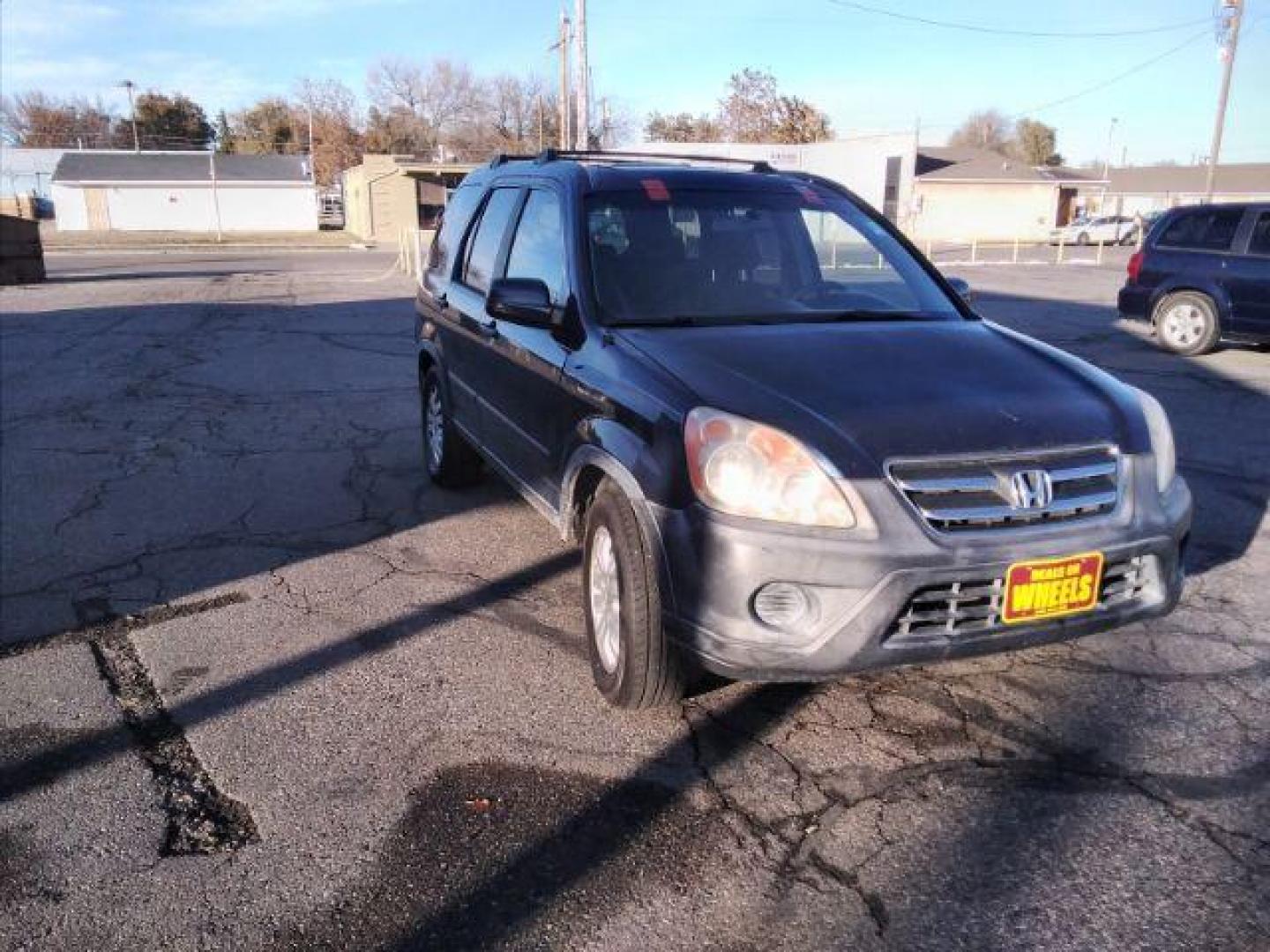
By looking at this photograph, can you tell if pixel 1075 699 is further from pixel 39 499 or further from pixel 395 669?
pixel 39 499

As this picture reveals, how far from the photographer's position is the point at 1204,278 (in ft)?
37.2

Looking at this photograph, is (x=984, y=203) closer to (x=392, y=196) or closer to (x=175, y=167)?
(x=392, y=196)

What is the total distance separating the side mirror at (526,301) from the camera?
150 inches

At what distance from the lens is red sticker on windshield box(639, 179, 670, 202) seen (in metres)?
4.26

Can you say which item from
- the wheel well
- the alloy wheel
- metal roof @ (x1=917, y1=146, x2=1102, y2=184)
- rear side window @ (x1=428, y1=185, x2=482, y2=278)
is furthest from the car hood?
metal roof @ (x1=917, y1=146, x2=1102, y2=184)

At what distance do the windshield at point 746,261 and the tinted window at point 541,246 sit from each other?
180mm

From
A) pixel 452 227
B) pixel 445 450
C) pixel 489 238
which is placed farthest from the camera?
pixel 445 450

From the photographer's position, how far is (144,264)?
107ft

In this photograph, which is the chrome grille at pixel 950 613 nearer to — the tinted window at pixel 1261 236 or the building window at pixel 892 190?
the tinted window at pixel 1261 236

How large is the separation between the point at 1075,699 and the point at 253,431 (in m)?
6.52

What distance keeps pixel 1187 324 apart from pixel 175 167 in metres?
64.1

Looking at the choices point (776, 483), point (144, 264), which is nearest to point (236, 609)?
point (776, 483)

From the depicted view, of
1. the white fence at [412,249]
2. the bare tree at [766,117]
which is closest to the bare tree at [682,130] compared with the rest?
the bare tree at [766,117]

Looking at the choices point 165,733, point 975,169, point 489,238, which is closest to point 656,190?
point 489,238
